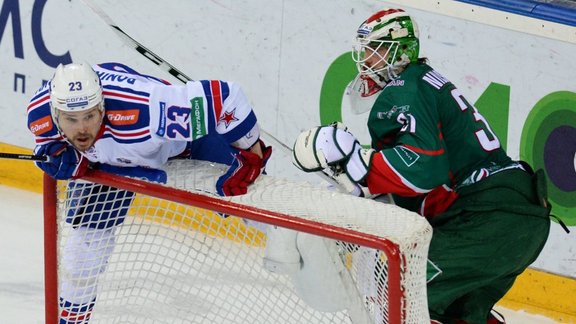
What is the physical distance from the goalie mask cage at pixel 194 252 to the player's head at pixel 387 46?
462 mm

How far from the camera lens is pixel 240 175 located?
9.91 feet

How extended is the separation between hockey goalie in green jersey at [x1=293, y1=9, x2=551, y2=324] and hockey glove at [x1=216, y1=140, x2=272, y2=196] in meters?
0.12

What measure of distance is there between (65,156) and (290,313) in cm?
71

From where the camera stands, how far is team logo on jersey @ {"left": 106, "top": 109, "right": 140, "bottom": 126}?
9.98ft

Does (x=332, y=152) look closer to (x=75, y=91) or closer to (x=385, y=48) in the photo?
(x=385, y=48)

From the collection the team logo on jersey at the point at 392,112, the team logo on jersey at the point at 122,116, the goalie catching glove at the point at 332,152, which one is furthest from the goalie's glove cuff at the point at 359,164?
the team logo on jersey at the point at 122,116

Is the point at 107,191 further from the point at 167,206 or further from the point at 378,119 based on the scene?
the point at 378,119

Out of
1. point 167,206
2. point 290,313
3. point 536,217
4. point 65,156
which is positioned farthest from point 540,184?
point 65,156

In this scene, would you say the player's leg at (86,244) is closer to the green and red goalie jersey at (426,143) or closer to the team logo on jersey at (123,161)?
the team logo on jersey at (123,161)

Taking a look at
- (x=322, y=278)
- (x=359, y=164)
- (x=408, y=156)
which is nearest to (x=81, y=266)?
(x=322, y=278)

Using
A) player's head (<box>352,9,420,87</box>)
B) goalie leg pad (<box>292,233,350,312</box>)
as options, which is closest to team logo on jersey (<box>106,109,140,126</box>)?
goalie leg pad (<box>292,233,350,312</box>)

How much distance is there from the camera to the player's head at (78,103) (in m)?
2.92

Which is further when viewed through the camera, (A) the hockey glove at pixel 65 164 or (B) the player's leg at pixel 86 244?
(B) the player's leg at pixel 86 244

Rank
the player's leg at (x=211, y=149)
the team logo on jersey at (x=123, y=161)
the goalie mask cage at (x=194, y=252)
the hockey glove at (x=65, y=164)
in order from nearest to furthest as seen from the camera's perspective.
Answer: the goalie mask cage at (x=194, y=252) → the hockey glove at (x=65, y=164) → the team logo on jersey at (x=123, y=161) → the player's leg at (x=211, y=149)
